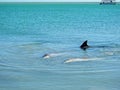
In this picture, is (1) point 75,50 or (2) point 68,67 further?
(1) point 75,50

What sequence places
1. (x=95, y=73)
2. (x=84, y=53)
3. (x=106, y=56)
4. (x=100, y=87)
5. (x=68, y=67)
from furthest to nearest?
(x=84, y=53)
(x=106, y=56)
(x=68, y=67)
(x=95, y=73)
(x=100, y=87)

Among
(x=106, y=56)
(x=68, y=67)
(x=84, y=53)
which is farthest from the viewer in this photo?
(x=84, y=53)

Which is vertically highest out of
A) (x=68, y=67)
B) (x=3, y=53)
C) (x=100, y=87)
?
(x=3, y=53)

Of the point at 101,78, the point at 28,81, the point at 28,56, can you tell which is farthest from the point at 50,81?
the point at 28,56

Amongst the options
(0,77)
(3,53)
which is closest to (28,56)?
(3,53)

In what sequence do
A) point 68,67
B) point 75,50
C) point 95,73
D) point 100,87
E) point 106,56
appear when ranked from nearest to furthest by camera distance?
1. point 100,87
2. point 95,73
3. point 68,67
4. point 106,56
5. point 75,50

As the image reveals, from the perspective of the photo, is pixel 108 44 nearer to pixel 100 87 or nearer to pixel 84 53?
pixel 84 53

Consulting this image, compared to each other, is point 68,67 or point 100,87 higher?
point 68,67

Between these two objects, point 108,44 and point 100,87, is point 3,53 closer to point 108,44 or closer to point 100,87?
point 108,44

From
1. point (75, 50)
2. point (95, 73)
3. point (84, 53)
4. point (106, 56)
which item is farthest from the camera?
point (75, 50)

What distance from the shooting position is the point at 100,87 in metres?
18.9

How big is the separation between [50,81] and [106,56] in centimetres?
948

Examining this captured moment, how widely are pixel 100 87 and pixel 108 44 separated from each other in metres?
19.0

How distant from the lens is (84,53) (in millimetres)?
30859
